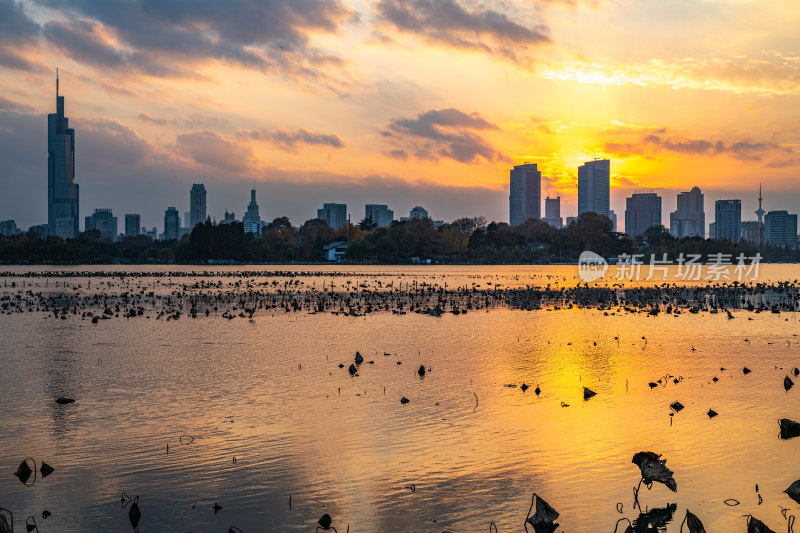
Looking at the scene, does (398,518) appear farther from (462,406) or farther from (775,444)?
(775,444)

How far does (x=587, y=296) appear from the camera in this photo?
55.3m

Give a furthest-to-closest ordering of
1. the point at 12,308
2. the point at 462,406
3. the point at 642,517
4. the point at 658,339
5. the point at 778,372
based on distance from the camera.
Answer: the point at 12,308
the point at 658,339
the point at 778,372
the point at 462,406
the point at 642,517

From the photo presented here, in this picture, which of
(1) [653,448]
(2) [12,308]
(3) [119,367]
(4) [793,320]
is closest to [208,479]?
(1) [653,448]

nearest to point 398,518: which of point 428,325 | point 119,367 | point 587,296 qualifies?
point 119,367

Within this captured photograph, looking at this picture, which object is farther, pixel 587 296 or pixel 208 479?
pixel 587 296

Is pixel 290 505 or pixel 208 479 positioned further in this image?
pixel 208 479

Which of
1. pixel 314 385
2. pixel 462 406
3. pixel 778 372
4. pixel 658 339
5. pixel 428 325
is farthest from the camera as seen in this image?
pixel 428 325

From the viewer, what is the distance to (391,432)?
13.5 meters

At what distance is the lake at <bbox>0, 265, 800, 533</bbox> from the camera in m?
9.55

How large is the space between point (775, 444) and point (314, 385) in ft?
36.4

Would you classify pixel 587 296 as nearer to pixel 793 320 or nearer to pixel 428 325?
pixel 793 320

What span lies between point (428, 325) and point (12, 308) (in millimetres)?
28633

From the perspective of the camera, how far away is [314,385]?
1833 cm

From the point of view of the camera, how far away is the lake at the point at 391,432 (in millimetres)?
9555
